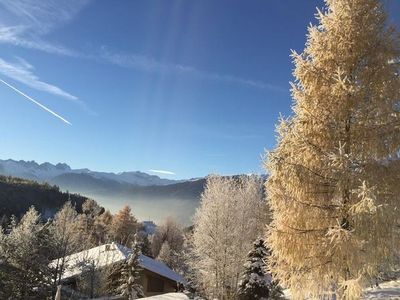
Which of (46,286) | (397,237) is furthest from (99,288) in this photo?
(397,237)

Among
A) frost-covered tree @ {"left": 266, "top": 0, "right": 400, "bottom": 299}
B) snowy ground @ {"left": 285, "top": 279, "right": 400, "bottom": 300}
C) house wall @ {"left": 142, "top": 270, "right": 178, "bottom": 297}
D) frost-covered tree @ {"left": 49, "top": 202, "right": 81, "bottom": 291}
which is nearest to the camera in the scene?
frost-covered tree @ {"left": 266, "top": 0, "right": 400, "bottom": 299}

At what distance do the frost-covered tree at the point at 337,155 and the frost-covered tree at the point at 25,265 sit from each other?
79.0 ft

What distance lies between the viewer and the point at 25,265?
31812 mm

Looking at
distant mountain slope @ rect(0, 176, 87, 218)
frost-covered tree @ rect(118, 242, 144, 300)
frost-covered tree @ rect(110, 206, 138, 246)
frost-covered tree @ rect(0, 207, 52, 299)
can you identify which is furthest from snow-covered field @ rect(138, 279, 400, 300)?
distant mountain slope @ rect(0, 176, 87, 218)

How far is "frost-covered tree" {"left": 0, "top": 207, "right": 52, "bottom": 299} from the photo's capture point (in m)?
30.7

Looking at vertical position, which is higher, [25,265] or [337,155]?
[337,155]

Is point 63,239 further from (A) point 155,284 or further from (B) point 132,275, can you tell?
(A) point 155,284

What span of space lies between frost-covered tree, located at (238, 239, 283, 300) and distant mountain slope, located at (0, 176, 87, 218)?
137 metres

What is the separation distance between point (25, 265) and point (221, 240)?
572 inches

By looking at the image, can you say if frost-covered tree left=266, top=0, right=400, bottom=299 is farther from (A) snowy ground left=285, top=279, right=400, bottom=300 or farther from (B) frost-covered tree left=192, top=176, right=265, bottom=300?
(B) frost-covered tree left=192, top=176, right=265, bottom=300

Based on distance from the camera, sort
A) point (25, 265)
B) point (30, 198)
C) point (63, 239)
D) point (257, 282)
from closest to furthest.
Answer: point (257, 282) < point (25, 265) < point (63, 239) < point (30, 198)

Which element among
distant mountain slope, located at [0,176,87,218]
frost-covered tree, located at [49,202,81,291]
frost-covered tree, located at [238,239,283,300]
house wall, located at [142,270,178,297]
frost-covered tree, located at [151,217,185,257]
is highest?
distant mountain slope, located at [0,176,87,218]

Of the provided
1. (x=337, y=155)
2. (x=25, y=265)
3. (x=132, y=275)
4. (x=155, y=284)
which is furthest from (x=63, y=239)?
(x=337, y=155)

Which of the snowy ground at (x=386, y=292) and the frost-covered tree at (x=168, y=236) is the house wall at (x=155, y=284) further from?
the frost-covered tree at (x=168, y=236)
